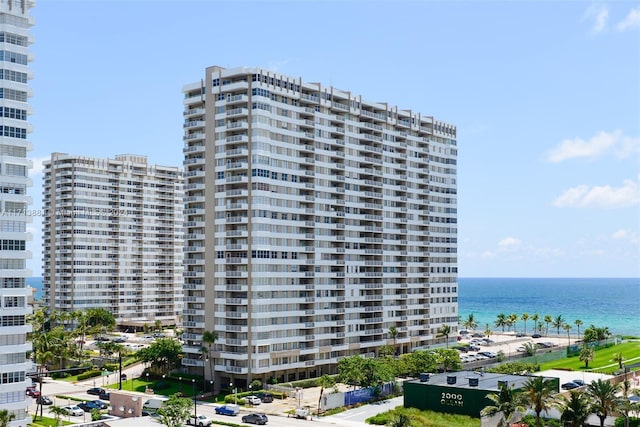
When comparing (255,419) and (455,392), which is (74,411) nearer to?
(255,419)

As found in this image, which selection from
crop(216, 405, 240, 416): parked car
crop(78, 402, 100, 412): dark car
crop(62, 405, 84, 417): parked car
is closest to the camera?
crop(216, 405, 240, 416): parked car

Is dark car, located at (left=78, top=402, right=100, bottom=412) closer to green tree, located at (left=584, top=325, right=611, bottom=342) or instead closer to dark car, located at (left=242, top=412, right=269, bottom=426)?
dark car, located at (left=242, top=412, right=269, bottom=426)

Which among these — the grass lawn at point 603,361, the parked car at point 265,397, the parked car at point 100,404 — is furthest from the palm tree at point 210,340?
the grass lawn at point 603,361

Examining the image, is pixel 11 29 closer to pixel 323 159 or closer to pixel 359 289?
pixel 323 159

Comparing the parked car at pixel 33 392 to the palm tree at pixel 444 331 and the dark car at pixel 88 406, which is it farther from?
the palm tree at pixel 444 331

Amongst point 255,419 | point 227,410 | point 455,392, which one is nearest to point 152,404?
point 227,410

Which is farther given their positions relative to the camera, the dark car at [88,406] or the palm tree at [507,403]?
the dark car at [88,406]

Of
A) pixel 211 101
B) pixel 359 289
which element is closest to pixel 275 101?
pixel 211 101

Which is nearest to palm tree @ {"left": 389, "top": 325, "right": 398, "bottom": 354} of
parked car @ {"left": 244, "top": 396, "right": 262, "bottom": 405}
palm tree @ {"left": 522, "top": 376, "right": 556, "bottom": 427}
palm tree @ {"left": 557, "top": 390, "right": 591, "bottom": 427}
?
parked car @ {"left": 244, "top": 396, "right": 262, "bottom": 405}
